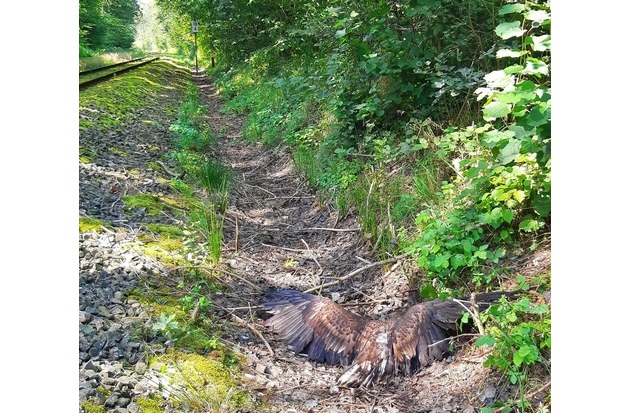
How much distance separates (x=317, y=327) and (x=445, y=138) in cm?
199

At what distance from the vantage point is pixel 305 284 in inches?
163

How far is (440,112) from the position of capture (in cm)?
504

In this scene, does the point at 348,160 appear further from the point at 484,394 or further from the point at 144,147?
the point at 484,394

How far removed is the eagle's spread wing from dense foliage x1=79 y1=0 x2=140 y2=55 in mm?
22514

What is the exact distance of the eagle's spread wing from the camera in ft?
10.2

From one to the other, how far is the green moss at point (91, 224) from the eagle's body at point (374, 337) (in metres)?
1.66

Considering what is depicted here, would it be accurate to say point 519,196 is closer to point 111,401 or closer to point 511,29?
point 511,29

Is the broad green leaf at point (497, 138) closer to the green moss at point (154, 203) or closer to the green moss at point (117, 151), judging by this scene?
the green moss at point (154, 203)

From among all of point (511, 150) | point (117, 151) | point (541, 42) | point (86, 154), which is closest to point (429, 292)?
point (511, 150)

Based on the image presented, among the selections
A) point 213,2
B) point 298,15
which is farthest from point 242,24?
point 298,15

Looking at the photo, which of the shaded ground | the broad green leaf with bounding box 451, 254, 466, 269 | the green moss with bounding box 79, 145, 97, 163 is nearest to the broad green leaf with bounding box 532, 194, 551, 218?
the shaded ground

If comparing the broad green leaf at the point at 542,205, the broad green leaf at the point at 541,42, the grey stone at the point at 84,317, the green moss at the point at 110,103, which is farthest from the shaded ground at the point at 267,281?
the broad green leaf at the point at 541,42

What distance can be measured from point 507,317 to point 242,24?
17.5m

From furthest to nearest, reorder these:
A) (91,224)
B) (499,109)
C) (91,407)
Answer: (91,224) → (499,109) → (91,407)
